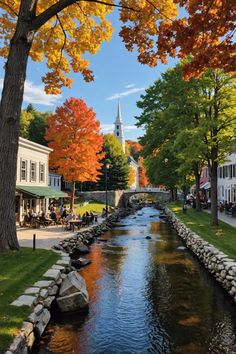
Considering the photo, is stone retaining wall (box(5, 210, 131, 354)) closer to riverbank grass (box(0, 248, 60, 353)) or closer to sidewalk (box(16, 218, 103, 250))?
riverbank grass (box(0, 248, 60, 353))

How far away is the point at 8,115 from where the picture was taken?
12984 mm

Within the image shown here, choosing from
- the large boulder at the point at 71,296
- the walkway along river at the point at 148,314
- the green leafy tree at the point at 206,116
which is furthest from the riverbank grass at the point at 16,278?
the green leafy tree at the point at 206,116

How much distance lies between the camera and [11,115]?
13.0m

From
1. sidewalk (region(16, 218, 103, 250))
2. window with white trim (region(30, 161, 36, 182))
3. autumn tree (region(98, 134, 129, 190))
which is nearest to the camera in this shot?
sidewalk (region(16, 218, 103, 250))

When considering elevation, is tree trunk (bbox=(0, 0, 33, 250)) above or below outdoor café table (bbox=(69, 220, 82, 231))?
above

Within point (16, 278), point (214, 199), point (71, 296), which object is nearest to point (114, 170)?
point (214, 199)

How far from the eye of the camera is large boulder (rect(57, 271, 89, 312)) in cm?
1158

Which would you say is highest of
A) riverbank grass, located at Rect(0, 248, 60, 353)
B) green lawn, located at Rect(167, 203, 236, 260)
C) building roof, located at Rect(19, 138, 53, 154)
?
building roof, located at Rect(19, 138, 53, 154)

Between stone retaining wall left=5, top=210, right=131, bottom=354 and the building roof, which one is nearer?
stone retaining wall left=5, top=210, right=131, bottom=354

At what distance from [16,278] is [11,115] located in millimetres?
5787

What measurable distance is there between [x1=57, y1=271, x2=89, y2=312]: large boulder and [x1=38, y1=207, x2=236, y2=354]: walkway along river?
0.42 m

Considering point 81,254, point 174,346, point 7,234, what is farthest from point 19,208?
point 174,346

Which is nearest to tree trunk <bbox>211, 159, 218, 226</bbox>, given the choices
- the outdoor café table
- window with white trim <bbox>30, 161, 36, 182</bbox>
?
the outdoor café table

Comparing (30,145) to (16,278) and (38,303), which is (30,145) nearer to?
(16,278)
